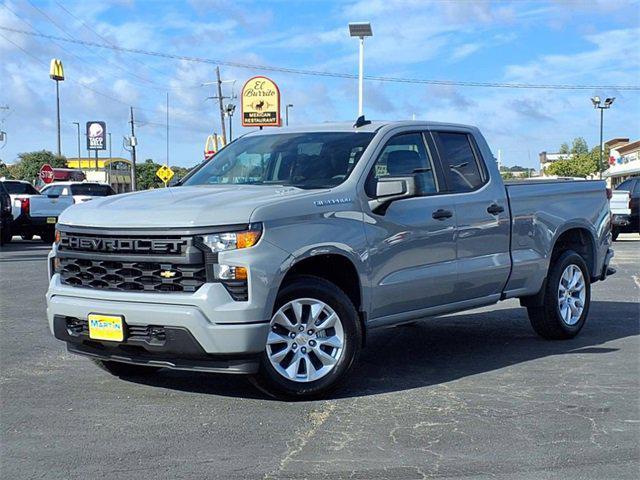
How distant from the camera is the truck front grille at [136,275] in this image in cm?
550

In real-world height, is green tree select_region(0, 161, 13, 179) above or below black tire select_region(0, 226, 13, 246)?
above

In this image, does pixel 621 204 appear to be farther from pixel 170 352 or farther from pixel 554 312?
pixel 170 352

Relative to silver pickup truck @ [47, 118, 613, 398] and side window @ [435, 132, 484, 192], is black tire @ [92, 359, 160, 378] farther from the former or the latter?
side window @ [435, 132, 484, 192]

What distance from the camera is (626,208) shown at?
73.3 ft

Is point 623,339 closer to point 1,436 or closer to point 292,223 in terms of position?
point 292,223

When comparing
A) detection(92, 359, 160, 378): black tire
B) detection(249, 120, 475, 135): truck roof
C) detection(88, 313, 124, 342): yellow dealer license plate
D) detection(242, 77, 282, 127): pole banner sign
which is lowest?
detection(92, 359, 160, 378): black tire

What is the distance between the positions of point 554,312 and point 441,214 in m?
1.96

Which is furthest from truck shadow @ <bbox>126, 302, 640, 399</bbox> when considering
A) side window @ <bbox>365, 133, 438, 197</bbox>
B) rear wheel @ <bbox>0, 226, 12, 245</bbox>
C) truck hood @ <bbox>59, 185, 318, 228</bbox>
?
rear wheel @ <bbox>0, 226, 12, 245</bbox>

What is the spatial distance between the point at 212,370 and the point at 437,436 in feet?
4.92

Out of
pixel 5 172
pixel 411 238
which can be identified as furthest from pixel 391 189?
pixel 5 172

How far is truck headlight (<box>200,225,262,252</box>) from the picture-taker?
548 centimetres

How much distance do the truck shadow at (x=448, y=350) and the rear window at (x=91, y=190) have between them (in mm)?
15875

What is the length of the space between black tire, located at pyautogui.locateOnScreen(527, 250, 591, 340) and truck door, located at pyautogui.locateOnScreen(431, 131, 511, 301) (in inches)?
30.2

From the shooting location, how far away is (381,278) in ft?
20.8
